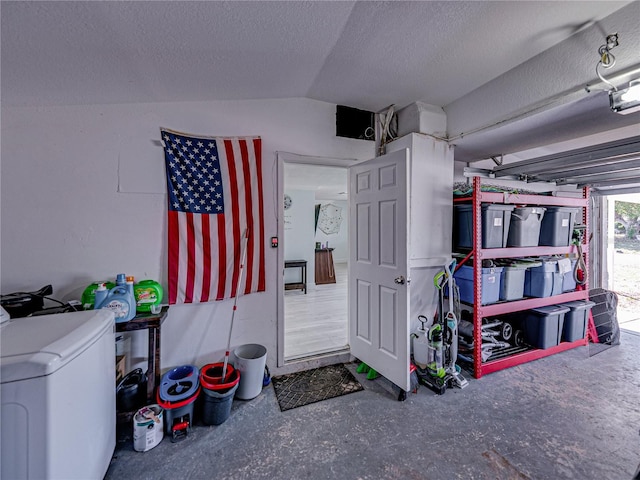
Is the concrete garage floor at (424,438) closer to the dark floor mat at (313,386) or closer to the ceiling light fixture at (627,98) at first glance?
the dark floor mat at (313,386)

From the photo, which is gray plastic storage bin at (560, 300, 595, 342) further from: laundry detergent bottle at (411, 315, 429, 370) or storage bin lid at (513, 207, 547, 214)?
laundry detergent bottle at (411, 315, 429, 370)

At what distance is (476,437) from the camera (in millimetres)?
1825

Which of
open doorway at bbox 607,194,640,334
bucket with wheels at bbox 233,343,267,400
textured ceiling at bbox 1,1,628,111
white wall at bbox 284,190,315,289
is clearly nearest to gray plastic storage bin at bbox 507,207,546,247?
textured ceiling at bbox 1,1,628,111

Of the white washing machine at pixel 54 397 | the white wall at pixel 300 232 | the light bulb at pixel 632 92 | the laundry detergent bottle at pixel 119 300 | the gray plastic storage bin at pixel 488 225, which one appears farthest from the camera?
the white wall at pixel 300 232

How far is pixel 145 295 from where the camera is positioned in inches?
77.5

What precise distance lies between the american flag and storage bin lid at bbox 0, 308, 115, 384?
75 centimetres

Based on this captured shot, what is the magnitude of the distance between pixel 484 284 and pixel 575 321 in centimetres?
155

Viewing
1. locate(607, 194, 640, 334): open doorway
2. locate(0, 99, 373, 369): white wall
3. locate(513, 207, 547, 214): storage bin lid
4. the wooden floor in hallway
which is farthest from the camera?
locate(607, 194, 640, 334): open doorway

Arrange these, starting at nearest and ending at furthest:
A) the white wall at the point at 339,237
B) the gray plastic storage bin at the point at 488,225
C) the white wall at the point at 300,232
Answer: the gray plastic storage bin at the point at 488,225, the white wall at the point at 300,232, the white wall at the point at 339,237

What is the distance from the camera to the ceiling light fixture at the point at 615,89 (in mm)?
1545

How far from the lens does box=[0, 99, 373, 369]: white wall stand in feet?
6.17

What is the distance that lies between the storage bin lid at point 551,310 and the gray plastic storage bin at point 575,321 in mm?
97

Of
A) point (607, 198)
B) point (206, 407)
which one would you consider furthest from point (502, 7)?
point (607, 198)

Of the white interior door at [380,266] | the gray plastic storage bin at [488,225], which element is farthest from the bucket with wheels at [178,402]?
the gray plastic storage bin at [488,225]
